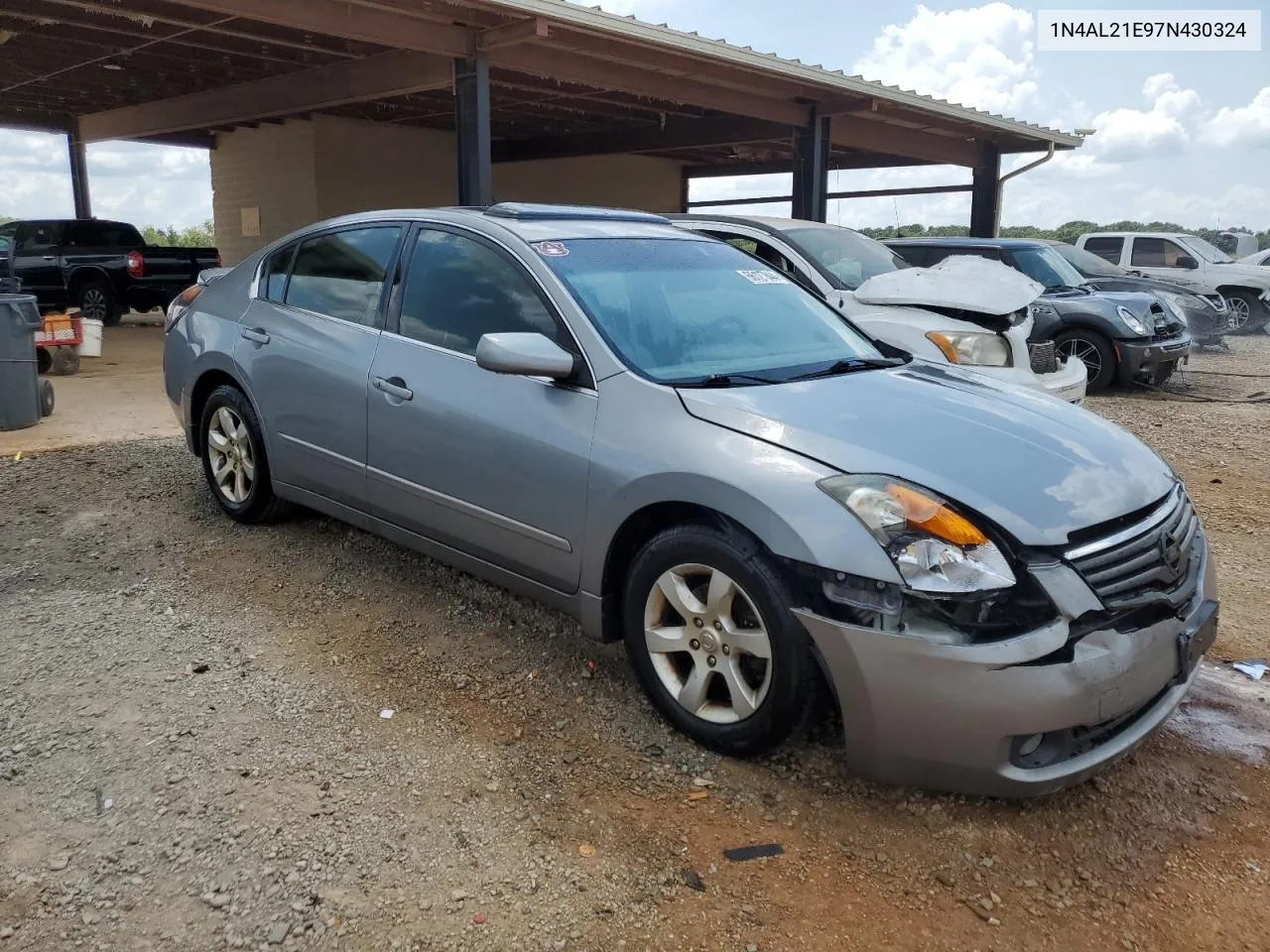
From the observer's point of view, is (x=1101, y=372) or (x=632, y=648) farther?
(x=1101, y=372)

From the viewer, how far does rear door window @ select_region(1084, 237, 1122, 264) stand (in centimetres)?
1605

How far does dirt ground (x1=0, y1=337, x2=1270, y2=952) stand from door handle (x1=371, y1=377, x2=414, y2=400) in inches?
35.3

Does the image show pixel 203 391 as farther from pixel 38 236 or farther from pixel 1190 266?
pixel 1190 266

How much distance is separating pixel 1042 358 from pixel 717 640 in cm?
572

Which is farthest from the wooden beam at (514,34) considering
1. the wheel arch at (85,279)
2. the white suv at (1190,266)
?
the white suv at (1190,266)

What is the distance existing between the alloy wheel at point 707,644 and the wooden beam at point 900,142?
1314 cm

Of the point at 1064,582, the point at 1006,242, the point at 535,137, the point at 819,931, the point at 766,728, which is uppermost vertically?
the point at 535,137

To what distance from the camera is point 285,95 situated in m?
12.9

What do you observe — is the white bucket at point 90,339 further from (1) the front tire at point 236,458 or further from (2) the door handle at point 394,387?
(2) the door handle at point 394,387

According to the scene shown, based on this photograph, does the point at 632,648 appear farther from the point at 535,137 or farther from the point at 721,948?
the point at 535,137

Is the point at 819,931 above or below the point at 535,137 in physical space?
below

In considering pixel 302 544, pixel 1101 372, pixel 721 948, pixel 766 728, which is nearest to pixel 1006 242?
pixel 1101 372

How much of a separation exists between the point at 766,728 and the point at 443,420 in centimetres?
165

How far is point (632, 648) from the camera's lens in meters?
3.26
